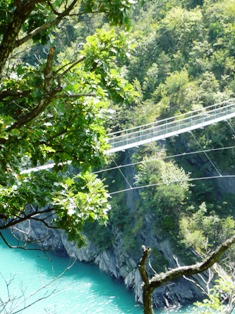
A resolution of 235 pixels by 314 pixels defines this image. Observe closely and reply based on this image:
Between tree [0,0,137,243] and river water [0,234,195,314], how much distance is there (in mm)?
8267

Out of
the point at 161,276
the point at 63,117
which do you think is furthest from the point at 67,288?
the point at 161,276

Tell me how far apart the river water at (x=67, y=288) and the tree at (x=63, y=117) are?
8267mm

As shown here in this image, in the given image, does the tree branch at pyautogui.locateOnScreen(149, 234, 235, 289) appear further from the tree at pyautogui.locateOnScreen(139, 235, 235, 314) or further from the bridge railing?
the bridge railing

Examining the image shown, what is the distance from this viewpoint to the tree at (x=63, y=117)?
2.01 meters

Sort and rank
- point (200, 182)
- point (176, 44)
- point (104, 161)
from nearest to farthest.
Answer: point (104, 161)
point (200, 182)
point (176, 44)

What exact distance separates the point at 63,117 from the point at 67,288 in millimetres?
10355

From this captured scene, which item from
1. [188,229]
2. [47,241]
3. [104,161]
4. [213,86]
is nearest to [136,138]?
[188,229]

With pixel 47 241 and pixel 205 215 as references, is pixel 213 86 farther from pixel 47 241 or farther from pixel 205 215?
pixel 47 241

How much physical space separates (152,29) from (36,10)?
19.7m

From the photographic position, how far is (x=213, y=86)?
15320 mm

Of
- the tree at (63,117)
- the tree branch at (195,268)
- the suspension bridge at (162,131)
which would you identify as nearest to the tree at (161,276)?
the tree branch at (195,268)

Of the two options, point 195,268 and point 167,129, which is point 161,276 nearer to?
point 195,268

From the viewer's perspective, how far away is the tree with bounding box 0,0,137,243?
201 cm

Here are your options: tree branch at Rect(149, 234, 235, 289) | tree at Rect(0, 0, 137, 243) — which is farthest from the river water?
tree branch at Rect(149, 234, 235, 289)
